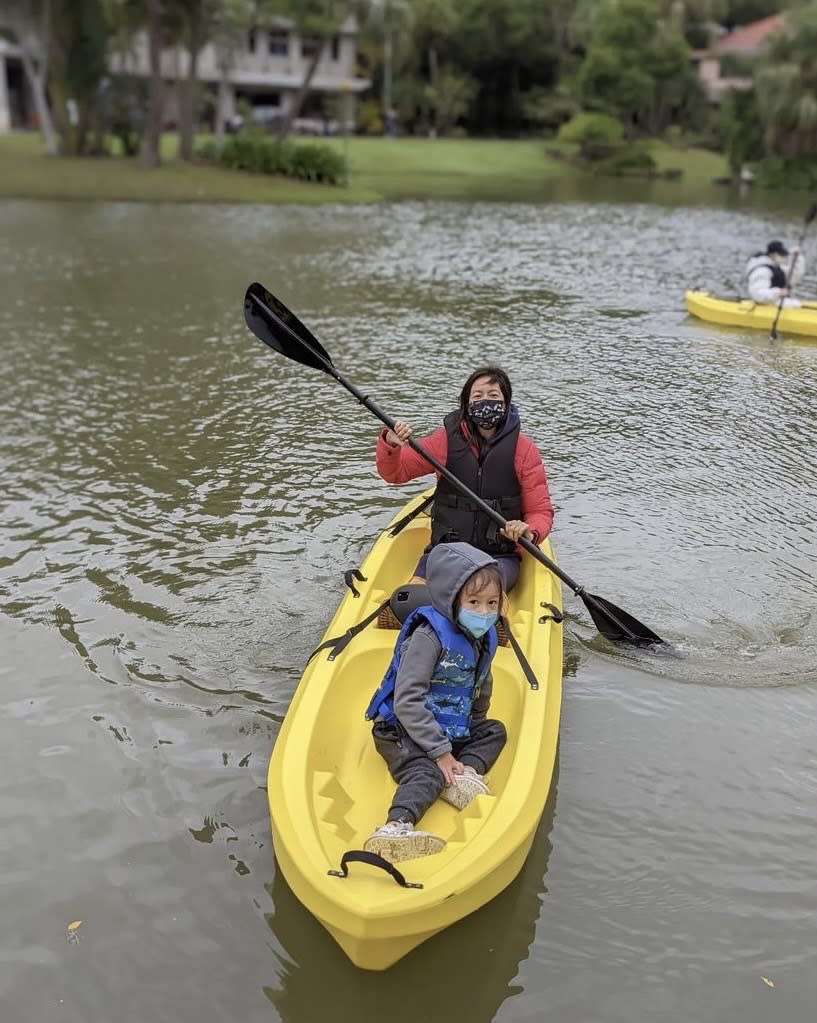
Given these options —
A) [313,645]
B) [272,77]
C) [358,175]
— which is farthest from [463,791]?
[272,77]

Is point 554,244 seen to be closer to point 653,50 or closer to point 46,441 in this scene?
point 46,441

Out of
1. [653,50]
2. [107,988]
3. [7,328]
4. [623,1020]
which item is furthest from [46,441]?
[653,50]

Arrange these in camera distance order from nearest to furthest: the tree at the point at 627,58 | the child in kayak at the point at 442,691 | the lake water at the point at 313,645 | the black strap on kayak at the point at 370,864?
the black strap on kayak at the point at 370,864, the lake water at the point at 313,645, the child in kayak at the point at 442,691, the tree at the point at 627,58

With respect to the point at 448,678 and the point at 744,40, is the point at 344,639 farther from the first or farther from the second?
the point at 744,40

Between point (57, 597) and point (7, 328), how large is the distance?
766 cm

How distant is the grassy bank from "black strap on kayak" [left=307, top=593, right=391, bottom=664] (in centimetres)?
2372

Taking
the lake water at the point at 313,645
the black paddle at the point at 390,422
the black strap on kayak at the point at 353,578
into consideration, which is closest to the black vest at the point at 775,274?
the lake water at the point at 313,645

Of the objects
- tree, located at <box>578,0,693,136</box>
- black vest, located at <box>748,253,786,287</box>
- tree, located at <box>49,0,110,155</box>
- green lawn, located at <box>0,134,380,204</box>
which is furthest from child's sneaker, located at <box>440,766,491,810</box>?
tree, located at <box>578,0,693,136</box>

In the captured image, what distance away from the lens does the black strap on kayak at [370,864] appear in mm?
3123

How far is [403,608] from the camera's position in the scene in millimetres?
4707

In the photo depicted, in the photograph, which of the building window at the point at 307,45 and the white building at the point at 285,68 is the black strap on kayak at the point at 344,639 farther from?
the building window at the point at 307,45

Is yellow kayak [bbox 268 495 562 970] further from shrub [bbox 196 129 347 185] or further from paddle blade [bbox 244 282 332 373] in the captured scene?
shrub [bbox 196 129 347 185]

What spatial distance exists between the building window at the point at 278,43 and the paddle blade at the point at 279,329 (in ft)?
166

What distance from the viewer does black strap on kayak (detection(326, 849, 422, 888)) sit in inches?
123
